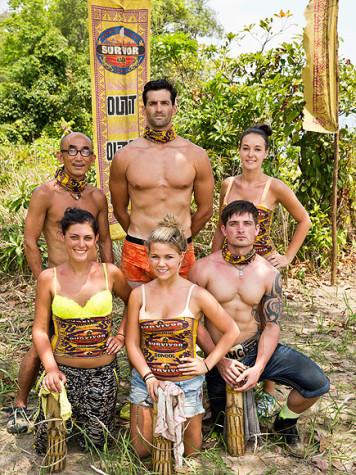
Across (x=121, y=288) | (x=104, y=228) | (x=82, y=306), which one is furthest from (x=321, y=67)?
(x=82, y=306)

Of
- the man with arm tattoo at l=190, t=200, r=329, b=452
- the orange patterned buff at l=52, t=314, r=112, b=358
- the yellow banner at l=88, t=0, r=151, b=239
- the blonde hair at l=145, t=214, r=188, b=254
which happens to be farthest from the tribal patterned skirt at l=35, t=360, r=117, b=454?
the yellow banner at l=88, t=0, r=151, b=239

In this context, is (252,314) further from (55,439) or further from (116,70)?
(116,70)

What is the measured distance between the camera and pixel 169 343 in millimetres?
2908

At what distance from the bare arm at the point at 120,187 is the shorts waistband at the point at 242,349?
126cm

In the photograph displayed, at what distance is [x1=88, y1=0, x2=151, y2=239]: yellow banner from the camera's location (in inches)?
186

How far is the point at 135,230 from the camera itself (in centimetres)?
354

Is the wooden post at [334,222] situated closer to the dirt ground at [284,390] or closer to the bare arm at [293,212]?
the dirt ground at [284,390]

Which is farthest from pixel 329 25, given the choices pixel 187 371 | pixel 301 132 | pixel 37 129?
pixel 37 129

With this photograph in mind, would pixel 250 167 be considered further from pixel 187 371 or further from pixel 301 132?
pixel 301 132

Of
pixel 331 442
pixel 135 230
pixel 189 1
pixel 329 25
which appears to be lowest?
pixel 331 442

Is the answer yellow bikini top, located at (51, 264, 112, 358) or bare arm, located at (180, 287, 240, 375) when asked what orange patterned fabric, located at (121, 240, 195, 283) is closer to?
yellow bikini top, located at (51, 264, 112, 358)

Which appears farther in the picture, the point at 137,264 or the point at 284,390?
the point at 284,390

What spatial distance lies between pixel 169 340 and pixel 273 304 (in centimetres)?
68

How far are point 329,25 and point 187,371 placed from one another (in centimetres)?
445
